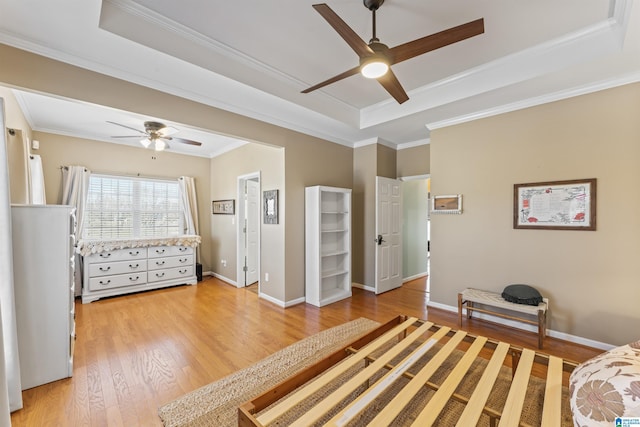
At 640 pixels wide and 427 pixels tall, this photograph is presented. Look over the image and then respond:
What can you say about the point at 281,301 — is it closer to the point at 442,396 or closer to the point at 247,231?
A: the point at 247,231

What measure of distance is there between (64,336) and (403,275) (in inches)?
194

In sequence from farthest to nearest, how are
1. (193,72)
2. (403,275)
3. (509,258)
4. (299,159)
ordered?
(403,275)
(299,159)
(509,258)
(193,72)

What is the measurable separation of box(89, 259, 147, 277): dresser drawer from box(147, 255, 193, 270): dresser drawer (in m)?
0.12

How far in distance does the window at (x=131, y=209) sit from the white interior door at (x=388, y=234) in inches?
164

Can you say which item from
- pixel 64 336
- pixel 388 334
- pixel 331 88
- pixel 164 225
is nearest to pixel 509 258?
pixel 388 334

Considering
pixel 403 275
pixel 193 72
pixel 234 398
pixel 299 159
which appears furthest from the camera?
pixel 403 275

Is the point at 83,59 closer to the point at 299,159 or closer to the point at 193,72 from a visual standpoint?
the point at 193,72

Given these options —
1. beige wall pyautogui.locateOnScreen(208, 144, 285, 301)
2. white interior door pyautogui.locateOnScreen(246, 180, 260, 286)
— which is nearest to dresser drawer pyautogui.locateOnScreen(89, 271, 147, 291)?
beige wall pyautogui.locateOnScreen(208, 144, 285, 301)

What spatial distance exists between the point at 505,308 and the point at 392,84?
271cm

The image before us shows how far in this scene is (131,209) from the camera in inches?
200

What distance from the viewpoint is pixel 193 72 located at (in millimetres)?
2492

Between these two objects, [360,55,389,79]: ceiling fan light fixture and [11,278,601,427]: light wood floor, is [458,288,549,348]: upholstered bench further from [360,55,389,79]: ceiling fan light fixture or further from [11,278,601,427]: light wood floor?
[360,55,389,79]: ceiling fan light fixture

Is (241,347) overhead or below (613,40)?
below

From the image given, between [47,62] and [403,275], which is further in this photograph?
[403,275]
